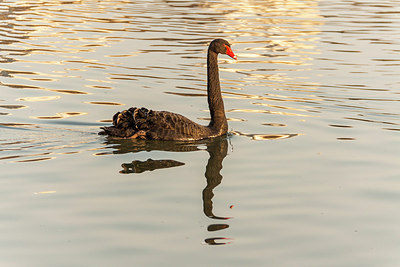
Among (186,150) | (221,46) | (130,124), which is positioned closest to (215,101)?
(221,46)

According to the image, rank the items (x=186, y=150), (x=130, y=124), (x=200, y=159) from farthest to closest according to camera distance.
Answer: (x=130, y=124) < (x=186, y=150) < (x=200, y=159)

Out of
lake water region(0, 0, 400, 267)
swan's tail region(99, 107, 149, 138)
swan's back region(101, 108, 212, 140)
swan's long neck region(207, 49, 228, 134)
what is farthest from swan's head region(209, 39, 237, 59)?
swan's tail region(99, 107, 149, 138)

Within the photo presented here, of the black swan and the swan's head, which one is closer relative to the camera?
the black swan

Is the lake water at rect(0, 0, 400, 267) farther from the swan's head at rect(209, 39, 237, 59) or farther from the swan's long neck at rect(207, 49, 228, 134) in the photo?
the swan's head at rect(209, 39, 237, 59)

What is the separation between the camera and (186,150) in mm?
9547

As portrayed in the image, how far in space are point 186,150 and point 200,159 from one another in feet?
1.33

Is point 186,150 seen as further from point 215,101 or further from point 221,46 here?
point 221,46

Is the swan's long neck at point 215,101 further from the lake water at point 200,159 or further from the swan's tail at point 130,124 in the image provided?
the swan's tail at point 130,124

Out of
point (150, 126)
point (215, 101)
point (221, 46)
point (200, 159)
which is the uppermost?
point (221, 46)

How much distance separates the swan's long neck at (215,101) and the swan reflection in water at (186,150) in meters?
0.18

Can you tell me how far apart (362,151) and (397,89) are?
478 cm

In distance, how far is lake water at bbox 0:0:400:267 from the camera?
20.4 feet

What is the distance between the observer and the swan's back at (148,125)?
9578mm

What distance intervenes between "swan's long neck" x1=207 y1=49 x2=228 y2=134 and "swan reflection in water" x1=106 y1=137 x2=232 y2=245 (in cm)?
18
